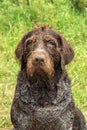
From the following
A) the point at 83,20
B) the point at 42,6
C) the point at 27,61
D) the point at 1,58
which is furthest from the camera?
the point at 83,20

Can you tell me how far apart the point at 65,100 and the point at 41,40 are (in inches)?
32.1

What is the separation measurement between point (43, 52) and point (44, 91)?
27.8 inches

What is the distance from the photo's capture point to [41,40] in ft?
20.2

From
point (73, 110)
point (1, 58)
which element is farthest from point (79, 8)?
point (73, 110)

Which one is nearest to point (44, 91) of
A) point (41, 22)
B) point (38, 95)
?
point (38, 95)

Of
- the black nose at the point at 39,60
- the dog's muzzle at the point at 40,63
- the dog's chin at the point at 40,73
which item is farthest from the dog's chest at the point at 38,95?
the black nose at the point at 39,60

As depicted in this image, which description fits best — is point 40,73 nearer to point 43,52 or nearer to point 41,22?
point 43,52

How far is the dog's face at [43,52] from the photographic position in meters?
5.92

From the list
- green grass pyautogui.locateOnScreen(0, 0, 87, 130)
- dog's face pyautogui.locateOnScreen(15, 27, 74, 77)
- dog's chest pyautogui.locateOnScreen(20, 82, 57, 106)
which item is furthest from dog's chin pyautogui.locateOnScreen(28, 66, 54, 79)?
green grass pyautogui.locateOnScreen(0, 0, 87, 130)

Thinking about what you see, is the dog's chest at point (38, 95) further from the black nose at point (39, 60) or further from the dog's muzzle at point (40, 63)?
the black nose at point (39, 60)

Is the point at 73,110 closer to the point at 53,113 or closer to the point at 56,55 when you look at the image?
the point at 53,113

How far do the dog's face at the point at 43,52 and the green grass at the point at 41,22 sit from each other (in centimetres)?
235

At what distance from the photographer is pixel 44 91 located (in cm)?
646

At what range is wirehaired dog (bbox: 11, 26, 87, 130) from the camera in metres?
6.21
